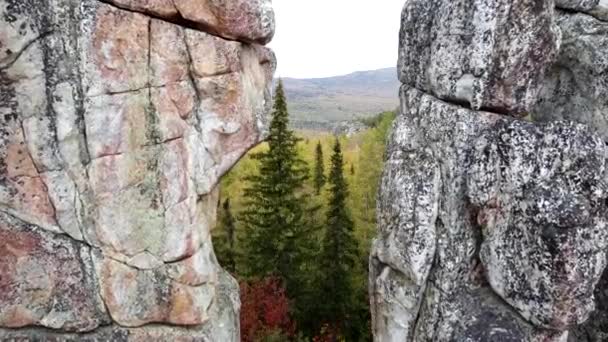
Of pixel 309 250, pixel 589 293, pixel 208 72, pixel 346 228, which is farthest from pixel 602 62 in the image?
pixel 309 250

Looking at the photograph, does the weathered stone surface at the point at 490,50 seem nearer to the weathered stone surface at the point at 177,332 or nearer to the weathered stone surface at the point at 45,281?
the weathered stone surface at the point at 177,332

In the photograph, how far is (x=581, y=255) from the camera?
11266 mm

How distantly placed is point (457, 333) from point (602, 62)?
7248 millimetres

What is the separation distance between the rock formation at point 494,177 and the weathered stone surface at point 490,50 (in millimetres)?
25

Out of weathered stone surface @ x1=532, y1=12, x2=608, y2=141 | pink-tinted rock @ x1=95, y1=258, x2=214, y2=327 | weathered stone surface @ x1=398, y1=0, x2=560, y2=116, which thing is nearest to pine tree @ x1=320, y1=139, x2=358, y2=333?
weathered stone surface @ x1=532, y1=12, x2=608, y2=141

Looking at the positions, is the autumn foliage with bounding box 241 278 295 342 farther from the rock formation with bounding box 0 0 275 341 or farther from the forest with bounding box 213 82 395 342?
the rock formation with bounding box 0 0 275 341

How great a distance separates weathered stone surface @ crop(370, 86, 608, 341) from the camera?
1127cm

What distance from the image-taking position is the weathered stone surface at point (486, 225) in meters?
11.3

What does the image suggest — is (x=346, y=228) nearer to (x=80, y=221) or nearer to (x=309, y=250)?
(x=309, y=250)

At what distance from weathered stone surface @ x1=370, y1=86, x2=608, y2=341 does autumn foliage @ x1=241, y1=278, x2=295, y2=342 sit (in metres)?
12.6

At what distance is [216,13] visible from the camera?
11.5 metres

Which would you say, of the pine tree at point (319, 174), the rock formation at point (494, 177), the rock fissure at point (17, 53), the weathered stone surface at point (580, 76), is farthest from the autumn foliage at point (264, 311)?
the rock fissure at point (17, 53)

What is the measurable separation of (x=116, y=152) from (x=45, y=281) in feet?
10.9

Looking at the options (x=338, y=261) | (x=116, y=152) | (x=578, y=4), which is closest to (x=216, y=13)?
(x=116, y=152)
